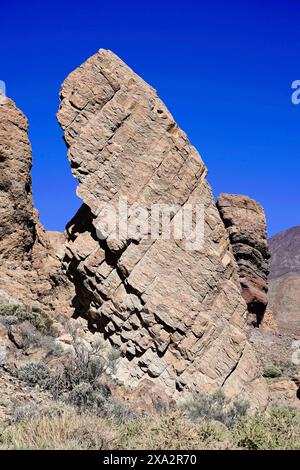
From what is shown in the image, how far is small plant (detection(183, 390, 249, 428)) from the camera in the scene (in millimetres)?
11977

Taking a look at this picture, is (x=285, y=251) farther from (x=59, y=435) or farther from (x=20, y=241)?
(x=59, y=435)

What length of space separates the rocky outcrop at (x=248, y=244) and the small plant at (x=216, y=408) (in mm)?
13650

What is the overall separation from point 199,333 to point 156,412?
3.47 m

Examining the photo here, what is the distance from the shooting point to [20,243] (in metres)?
16.7

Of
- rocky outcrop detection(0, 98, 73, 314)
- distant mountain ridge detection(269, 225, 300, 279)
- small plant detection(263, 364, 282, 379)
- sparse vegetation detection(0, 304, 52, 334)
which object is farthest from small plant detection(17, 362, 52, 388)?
distant mountain ridge detection(269, 225, 300, 279)

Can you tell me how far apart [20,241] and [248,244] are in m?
15.2

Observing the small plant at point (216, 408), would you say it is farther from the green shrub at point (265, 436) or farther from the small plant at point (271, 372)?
the small plant at point (271, 372)

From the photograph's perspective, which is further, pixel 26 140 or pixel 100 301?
pixel 26 140

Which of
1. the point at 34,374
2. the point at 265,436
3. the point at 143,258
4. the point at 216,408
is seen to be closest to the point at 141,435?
the point at 265,436

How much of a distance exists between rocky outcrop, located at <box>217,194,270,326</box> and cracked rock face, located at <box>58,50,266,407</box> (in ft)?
38.4

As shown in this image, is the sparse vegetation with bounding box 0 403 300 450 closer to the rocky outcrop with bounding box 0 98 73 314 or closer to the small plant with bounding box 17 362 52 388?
the small plant with bounding box 17 362 52 388

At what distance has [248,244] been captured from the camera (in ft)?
93.6

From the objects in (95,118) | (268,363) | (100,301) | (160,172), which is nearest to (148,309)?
(100,301)
